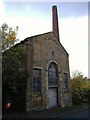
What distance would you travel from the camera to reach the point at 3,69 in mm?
19562

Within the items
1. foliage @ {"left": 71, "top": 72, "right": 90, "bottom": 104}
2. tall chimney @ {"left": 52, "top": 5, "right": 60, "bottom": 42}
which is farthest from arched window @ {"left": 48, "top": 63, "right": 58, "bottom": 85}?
tall chimney @ {"left": 52, "top": 5, "right": 60, "bottom": 42}

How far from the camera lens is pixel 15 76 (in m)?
20.1

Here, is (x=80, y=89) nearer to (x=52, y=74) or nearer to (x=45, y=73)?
(x=52, y=74)

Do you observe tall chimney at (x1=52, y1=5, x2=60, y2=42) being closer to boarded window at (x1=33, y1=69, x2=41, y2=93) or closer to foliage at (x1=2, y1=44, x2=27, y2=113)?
boarded window at (x1=33, y1=69, x2=41, y2=93)

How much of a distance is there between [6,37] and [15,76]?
350 centimetres

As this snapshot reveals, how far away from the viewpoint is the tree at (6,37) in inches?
772

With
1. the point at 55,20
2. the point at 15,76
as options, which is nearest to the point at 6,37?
the point at 15,76

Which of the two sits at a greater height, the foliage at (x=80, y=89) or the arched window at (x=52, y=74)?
the arched window at (x=52, y=74)

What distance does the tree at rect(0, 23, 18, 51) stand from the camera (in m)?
19.6

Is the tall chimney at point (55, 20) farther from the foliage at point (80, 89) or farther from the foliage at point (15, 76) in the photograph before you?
the foliage at point (15, 76)

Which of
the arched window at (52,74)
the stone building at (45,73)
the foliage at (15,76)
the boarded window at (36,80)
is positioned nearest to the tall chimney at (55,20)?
the stone building at (45,73)

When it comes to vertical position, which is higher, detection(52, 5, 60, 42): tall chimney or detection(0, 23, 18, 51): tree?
detection(52, 5, 60, 42): tall chimney

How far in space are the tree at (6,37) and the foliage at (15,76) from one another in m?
0.56

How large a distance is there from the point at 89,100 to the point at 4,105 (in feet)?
54.8
